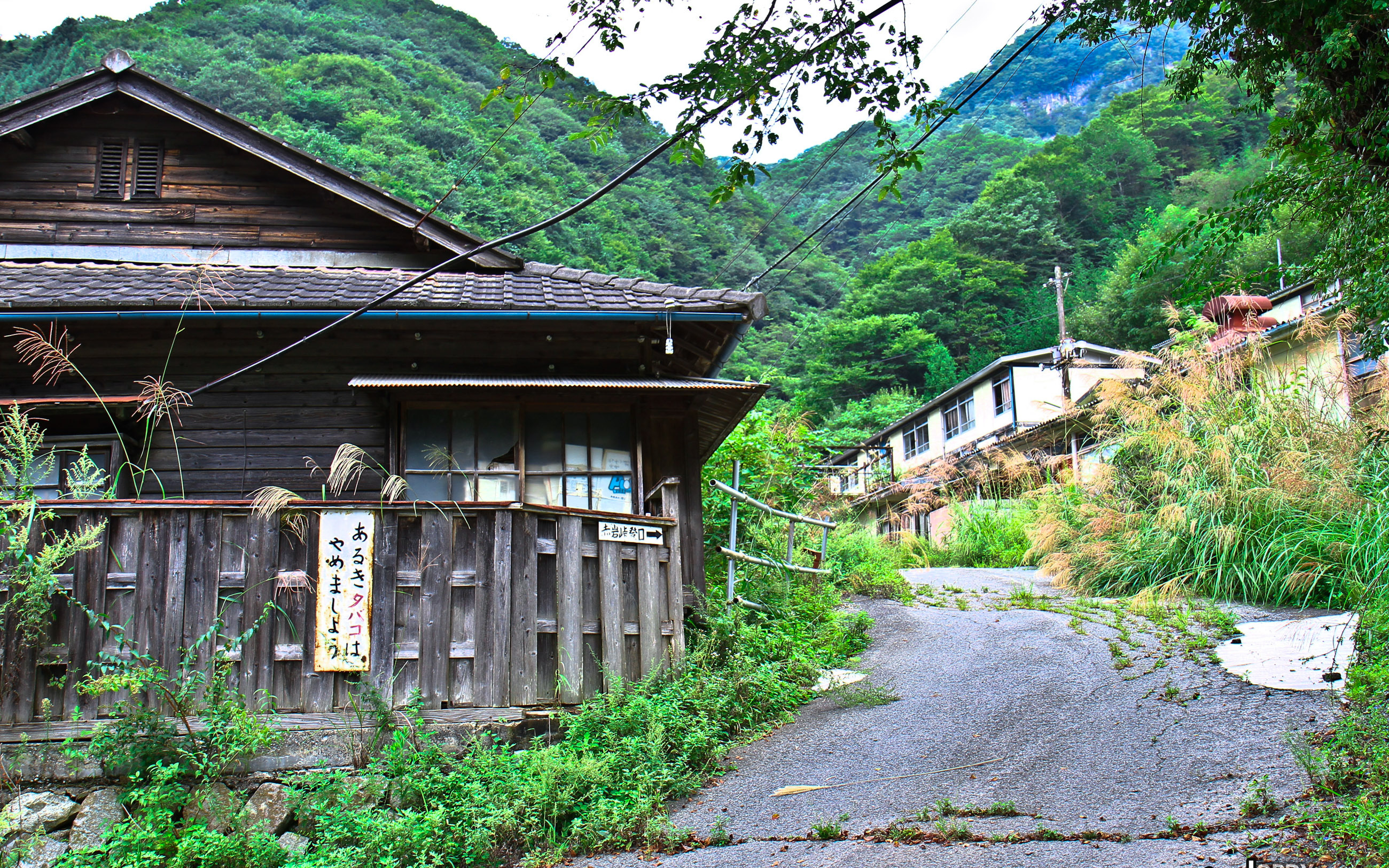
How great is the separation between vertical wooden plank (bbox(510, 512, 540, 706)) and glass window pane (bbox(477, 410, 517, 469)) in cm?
167

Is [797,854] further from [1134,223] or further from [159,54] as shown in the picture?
[159,54]

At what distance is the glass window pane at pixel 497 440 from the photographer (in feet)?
26.0

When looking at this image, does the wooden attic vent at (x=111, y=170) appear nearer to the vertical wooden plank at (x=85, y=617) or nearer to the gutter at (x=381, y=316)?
the gutter at (x=381, y=316)

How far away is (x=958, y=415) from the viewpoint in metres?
34.9

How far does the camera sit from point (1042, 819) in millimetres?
4918

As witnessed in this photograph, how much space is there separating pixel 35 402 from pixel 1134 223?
159ft

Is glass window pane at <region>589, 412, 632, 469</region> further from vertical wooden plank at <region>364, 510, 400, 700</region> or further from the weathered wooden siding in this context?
the weathered wooden siding

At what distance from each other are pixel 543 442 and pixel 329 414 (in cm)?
189

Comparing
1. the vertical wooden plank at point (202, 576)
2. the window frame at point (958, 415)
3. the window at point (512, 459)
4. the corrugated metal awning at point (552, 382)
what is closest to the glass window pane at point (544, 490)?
the window at point (512, 459)

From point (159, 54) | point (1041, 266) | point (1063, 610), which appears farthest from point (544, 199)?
point (1063, 610)

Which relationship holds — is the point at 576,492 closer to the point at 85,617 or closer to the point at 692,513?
the point at 692,513

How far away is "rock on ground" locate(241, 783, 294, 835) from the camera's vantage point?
5309 millimetres

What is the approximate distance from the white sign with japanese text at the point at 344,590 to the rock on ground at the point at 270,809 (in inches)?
28.8

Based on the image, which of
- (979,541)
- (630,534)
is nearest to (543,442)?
(630,534)
